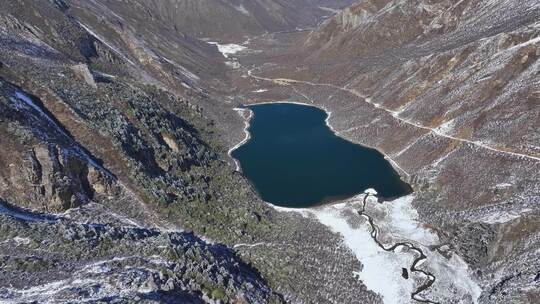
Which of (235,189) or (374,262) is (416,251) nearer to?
(374,262)

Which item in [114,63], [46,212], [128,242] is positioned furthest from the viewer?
[114,63]

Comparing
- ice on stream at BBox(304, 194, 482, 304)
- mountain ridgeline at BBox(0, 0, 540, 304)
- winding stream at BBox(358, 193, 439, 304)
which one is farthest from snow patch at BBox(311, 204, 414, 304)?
winding stream at BBox(358, 193, 439, 304)

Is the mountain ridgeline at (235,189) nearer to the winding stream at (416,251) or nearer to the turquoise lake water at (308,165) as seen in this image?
the winding stream at (416,251)

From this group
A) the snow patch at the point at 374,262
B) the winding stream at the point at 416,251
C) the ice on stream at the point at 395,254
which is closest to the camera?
the winding stream at the point at 416,251

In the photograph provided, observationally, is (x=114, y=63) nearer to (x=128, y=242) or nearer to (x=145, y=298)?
(x=128, y=242)

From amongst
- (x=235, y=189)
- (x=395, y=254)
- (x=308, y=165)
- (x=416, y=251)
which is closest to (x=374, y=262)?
(x=395, y=254)

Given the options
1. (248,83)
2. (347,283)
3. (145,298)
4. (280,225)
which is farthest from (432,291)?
(248,83)

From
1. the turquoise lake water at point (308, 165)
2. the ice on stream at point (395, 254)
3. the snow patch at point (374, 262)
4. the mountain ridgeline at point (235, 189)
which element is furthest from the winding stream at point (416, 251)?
the turquoise lake water at point (308, 165)

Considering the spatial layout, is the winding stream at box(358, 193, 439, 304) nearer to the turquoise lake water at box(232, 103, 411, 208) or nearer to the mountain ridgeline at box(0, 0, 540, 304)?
the mountain ridgeline at box(0, 0, 540, 304)
